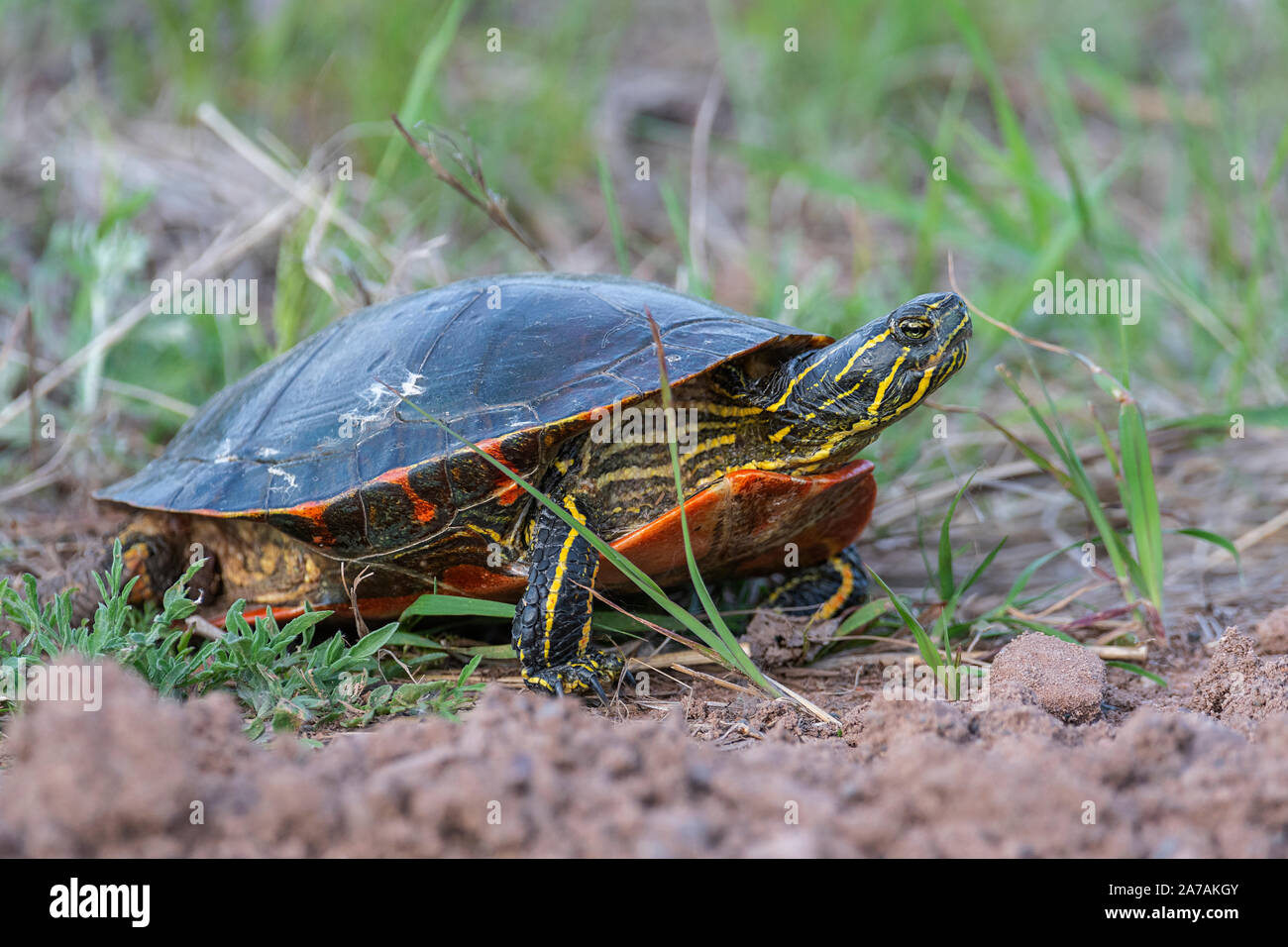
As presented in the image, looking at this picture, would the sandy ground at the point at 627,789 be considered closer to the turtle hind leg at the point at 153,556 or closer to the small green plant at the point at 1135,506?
the small green plant at the point at 1135,506

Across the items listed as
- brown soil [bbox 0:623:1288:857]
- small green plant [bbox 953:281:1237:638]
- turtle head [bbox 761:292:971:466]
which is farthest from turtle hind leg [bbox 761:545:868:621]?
brown soil [bbox 0:623:1288:857]

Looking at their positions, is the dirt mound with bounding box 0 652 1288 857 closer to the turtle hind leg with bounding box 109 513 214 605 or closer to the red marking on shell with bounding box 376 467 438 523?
the red marking on shell with bounding box 376 467 438 523

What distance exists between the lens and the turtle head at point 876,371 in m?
2.63

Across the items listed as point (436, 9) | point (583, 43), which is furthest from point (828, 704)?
point (583, 43)

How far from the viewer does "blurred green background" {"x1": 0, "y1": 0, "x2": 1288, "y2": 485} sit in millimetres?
4195

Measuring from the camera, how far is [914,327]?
2.62 m

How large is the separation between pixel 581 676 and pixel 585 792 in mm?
981

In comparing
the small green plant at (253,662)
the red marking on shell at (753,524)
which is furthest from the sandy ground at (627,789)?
the red marking on shell at (753,524)

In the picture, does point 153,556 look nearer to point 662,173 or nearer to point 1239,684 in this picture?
point 1239,684

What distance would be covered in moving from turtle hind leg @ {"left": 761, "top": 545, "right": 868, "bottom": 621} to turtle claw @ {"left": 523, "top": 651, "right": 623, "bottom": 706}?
2.38 ft

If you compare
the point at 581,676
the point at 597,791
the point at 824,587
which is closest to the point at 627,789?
the point at 597,791

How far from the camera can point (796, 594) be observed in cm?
316
